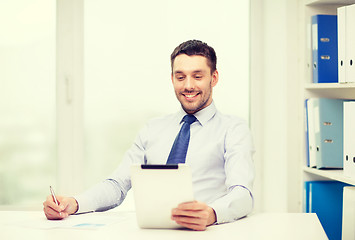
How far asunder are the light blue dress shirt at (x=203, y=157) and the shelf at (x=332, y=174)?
56cm

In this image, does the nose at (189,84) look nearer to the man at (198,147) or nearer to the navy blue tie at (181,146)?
the man at (198,147)

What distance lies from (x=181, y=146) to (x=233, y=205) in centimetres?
51

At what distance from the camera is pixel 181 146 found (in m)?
2.34

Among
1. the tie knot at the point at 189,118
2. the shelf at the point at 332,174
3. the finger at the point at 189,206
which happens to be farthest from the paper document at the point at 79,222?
the shelf at the point at 332,174

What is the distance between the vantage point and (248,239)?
1650 millimetres

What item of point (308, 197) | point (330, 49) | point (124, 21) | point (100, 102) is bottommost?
point (308, 197)

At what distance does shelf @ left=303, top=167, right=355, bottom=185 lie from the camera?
8.22 ft

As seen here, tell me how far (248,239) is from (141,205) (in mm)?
341

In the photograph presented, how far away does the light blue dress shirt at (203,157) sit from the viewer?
2115 mm

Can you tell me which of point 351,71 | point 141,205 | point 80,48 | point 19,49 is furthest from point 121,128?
point 141,205

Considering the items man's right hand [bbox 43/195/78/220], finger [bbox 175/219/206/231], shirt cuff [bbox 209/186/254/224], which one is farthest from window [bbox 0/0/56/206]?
finger [bbox 175/219/206/231]

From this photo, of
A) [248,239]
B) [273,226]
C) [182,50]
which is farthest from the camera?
[182,50]

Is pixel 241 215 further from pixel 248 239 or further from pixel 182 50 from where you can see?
pixel 182 50

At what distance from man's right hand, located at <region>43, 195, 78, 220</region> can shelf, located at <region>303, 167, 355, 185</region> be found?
1246 millimetres
